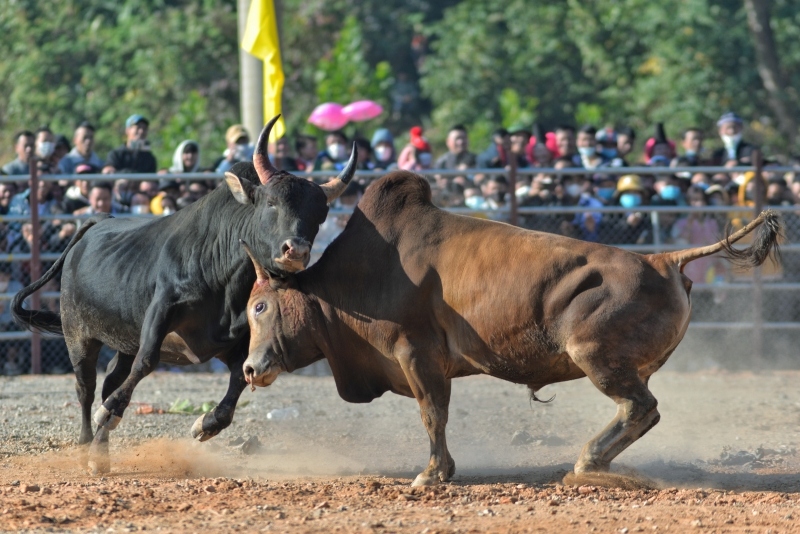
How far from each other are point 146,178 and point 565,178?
166 inches

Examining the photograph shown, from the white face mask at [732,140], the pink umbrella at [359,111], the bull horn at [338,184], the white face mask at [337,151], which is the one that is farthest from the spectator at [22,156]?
the white face mask at [732,140]

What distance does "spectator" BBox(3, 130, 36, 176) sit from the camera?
12148mm

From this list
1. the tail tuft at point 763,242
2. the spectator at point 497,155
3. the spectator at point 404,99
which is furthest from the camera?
the spectator at point 404,99

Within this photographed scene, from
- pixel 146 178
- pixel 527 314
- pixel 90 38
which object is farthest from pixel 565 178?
pixel 90 38

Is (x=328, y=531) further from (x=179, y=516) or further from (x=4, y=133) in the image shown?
(x=4, y=133)

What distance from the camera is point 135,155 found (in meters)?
12.6

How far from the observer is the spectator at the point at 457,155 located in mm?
13008

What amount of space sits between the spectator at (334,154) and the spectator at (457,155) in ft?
3.44

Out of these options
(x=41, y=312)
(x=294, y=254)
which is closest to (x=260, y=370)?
(x=294, y=254)

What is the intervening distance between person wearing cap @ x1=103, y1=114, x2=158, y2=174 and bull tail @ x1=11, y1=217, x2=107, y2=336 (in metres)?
3.97

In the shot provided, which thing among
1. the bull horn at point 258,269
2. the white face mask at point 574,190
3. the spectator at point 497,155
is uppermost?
the bull horn at point 258,269

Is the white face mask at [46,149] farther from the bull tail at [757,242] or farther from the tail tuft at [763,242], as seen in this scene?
the tail tuft at [763,242]

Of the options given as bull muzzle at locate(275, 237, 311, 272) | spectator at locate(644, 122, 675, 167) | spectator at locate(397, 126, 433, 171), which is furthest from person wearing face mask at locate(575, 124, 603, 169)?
bull muzzle at locate(275, 237, 311, 272)

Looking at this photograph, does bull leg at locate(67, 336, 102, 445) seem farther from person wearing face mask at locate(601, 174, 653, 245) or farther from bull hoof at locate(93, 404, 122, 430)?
person wearing face mask at locate(601, 174, 653, 245)
